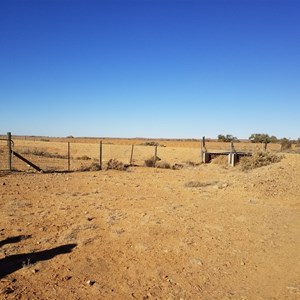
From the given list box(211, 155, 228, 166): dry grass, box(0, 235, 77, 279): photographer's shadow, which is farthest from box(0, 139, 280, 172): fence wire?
box(0, 235, 77, 279): photographer's shadow

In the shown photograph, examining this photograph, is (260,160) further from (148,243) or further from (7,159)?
(7,159)

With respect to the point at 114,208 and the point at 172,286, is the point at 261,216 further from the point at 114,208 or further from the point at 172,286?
the point at 172,286

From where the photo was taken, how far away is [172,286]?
518 centimetres

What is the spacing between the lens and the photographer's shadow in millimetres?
5527

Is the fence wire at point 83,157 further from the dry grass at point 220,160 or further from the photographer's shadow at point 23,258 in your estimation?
the photographer's shadow at point 23,258

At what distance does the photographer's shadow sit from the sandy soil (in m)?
0.02

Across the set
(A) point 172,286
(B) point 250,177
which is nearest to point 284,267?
(A) point 172,286

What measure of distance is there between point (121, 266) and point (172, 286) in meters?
1.07

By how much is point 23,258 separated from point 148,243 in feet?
7.86

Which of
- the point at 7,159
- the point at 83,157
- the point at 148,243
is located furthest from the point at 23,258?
the point at 83,157

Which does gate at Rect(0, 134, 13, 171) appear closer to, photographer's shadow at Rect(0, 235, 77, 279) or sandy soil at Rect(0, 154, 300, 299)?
sandy soil at Rect(0, 154, 300, 299)

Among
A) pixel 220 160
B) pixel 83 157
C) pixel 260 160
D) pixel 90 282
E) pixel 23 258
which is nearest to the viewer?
pixel 90 282

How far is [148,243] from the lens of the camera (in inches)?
275

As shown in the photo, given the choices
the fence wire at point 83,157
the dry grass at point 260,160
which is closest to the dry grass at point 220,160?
the fence wire at point 83,157
